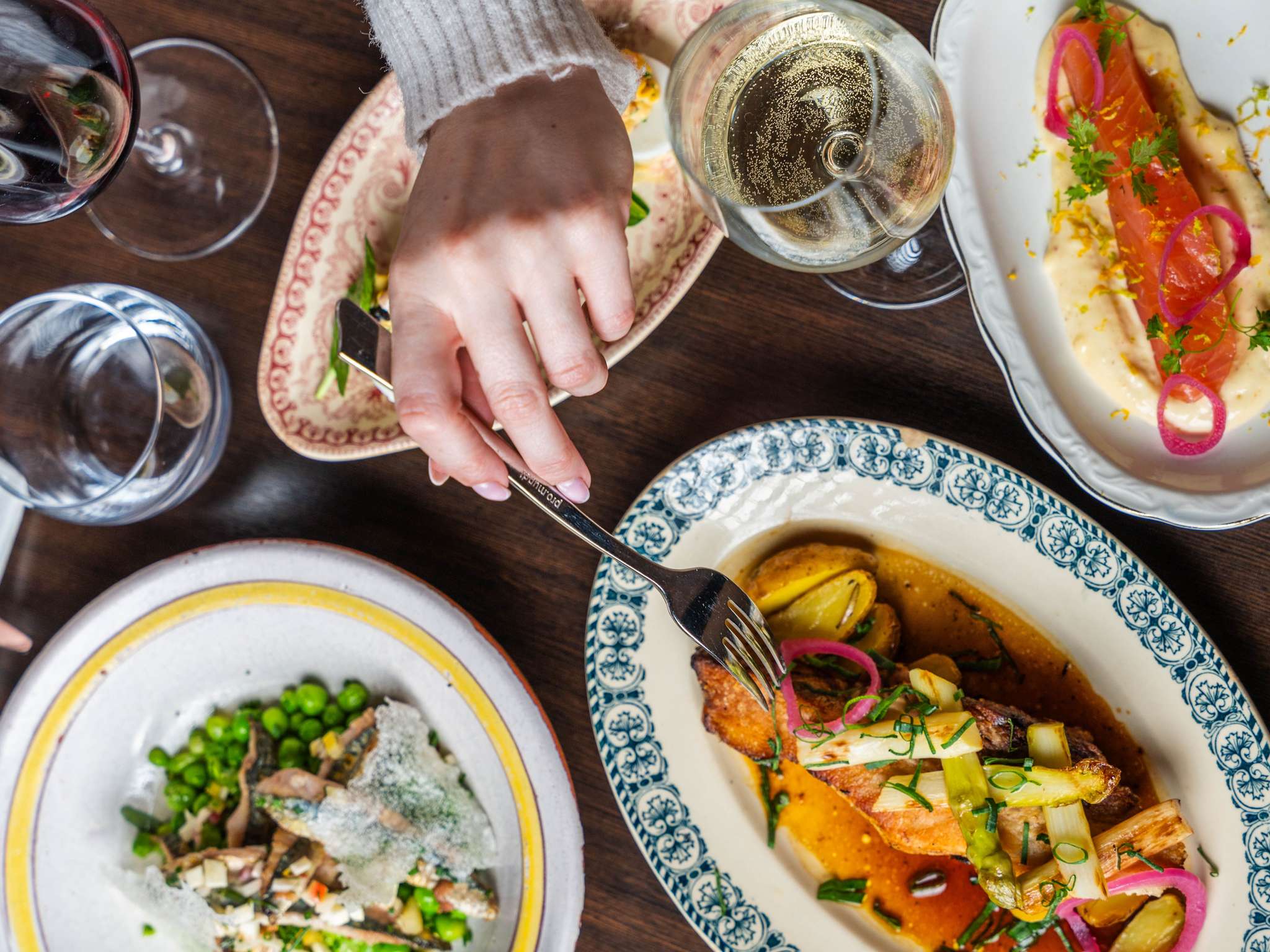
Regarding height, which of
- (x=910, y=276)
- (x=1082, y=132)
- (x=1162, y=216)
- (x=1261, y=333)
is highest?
(x=1082, y=132)

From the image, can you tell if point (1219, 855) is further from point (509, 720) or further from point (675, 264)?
point (675, 264)

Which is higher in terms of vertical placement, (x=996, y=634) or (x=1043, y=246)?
(x=1043, y=246)

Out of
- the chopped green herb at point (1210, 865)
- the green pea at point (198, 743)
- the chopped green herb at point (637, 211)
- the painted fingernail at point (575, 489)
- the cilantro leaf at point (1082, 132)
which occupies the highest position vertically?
the cilantro leaf at point (1082, 132)

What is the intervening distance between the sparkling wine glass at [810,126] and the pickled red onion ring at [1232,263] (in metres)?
0.73

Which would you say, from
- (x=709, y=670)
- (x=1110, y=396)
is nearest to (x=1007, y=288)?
(x=1110, y=396)

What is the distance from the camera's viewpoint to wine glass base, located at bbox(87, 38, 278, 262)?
85.2 inches

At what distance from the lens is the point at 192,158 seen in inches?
86.5

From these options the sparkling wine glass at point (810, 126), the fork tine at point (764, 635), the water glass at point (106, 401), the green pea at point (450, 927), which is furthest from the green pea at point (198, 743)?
the sparkling wine glass at point (810, 126)

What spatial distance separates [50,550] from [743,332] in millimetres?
1771

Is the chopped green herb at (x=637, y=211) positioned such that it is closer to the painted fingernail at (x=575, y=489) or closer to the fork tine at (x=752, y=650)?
the painted fingernail at (x=575, y=489)

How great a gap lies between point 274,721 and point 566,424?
1.04m

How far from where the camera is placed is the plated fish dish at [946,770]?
1813 mm

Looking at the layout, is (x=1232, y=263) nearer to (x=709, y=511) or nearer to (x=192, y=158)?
(x=709, y=511)

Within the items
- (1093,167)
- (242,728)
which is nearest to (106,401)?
(242,728)
